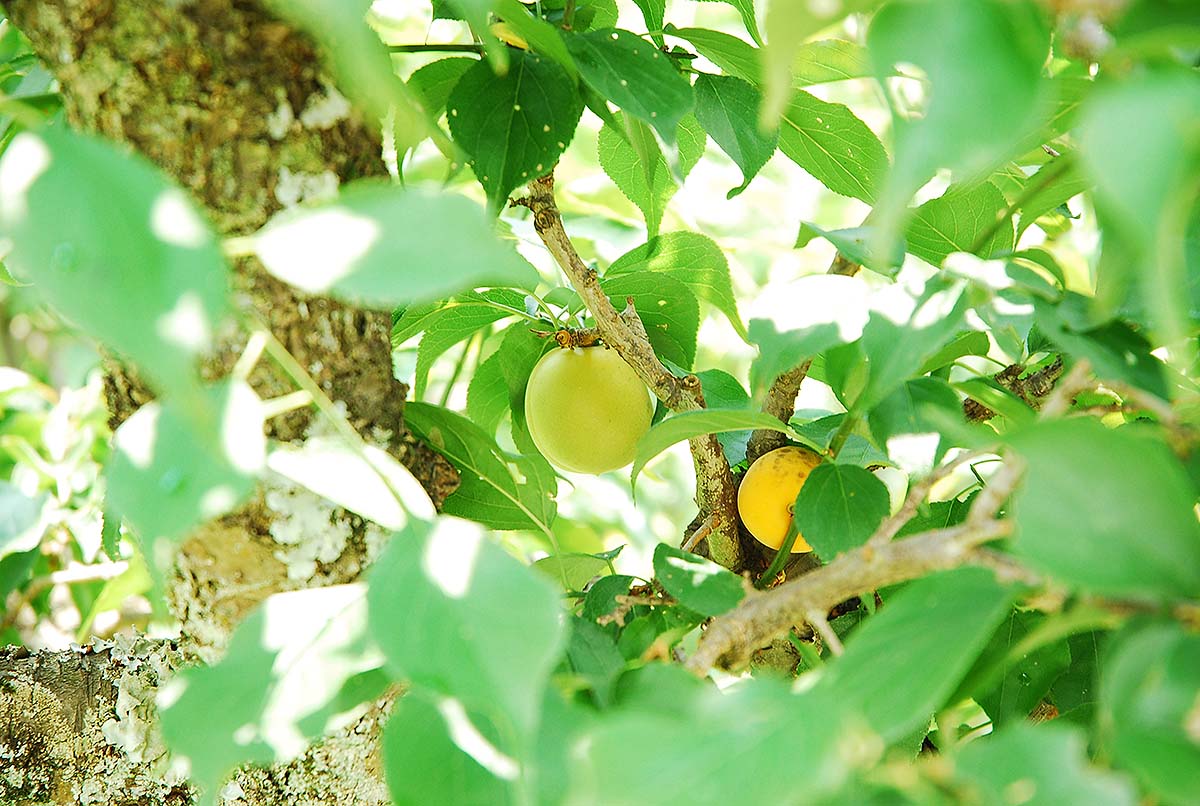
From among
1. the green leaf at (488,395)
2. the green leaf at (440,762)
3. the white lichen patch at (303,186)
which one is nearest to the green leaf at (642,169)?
the green leaf at (488,395)

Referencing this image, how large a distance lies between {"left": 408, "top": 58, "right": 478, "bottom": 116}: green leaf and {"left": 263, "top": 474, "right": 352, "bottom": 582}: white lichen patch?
0.17m

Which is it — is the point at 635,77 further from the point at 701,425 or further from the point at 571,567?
the point at 571,567

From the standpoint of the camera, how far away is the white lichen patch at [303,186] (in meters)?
0.35

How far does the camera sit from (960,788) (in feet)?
0.73

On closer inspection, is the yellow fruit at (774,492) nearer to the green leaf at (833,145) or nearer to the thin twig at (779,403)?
the thin twig at (779,403)

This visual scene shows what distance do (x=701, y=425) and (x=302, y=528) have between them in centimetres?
15

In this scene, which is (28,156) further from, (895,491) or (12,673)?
(895,491)

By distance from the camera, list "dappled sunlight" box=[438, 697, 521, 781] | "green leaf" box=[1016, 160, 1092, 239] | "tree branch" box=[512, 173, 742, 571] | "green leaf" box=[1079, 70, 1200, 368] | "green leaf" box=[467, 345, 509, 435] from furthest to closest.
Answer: "green leaf" box=[467, 345, 509, 435] < "tree branch" box=[512, 173, 742, 571] < "green leaf" box=[1016, 160, 1092, 239] < "dappled sunlight" box=[438, 697, 521, 781] < "green leaf" box=[1079, 70, 1200, 368]

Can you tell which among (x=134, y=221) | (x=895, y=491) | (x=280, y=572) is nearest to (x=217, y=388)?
(x=134, y=221)

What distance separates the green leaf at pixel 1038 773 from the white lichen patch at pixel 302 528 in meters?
0.23

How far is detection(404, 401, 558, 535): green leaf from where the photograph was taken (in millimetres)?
453

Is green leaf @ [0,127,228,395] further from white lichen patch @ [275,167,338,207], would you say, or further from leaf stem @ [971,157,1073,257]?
leaf stem @ [971,157,1073,257]

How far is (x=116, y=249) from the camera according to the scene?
21 centimetres

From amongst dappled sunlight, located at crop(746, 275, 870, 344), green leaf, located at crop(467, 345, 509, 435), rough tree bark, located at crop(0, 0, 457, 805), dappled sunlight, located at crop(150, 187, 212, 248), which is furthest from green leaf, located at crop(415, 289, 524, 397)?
dappled sunlight, located at crop(150, 187, 212, 248)
